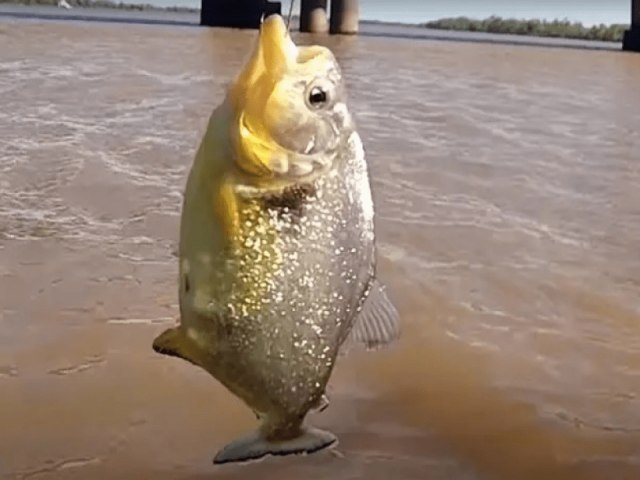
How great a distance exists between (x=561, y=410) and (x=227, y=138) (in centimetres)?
258

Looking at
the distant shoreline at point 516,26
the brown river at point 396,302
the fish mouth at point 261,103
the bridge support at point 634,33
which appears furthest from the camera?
the distant shoreline at point 516,26

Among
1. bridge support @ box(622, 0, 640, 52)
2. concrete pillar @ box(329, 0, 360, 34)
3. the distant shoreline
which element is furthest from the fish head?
the distant shoreline

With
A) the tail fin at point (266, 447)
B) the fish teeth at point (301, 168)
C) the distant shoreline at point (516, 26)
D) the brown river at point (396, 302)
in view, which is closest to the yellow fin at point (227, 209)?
the fish teeth at point (301, 168)

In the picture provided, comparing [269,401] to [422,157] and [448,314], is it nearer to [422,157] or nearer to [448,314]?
[448,314]

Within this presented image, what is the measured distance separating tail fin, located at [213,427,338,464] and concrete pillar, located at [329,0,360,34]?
27.5m

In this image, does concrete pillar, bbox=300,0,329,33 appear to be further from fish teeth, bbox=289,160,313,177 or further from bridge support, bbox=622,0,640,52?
fish teeth, bbox=289,160,313,177

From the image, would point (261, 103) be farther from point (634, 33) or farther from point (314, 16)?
point (314, 16)

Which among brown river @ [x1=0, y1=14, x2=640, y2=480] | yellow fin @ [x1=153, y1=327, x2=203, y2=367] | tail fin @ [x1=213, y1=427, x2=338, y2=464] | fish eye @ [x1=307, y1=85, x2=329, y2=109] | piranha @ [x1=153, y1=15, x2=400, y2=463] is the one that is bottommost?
brown river @ [x1=0, y1=14, x2=640, y2=480]

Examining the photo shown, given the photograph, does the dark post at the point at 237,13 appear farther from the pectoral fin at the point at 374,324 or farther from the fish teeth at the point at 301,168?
the fish teeth at the point at 301,168

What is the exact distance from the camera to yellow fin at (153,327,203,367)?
2.33 meters

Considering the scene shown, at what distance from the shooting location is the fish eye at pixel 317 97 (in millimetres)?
2199

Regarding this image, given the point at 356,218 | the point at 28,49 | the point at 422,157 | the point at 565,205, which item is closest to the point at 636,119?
the point at 422,157

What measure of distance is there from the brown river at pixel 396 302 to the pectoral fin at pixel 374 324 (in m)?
1.36

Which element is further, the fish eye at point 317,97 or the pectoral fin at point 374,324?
the pectoral fin at point 374,324
